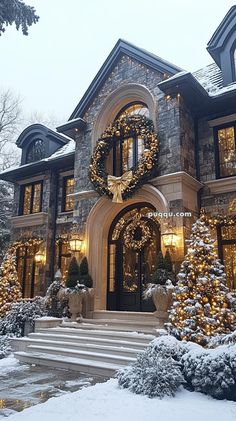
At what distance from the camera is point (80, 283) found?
411 inches

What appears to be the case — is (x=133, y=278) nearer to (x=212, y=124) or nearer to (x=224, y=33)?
(x=212, y=124)

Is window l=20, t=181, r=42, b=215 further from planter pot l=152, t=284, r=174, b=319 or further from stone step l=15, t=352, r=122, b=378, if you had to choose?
planter pot l=152, t=284, r=174, b=319

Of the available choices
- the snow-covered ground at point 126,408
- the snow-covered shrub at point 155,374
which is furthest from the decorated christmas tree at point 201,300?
the snow-covered ground at point 126,408

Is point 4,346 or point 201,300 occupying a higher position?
point 201,300

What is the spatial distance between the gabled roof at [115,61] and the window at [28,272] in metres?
5.92

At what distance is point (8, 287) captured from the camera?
39.3 feet

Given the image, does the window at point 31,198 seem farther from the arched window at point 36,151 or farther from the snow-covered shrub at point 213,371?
the snow-covered shrub at point 213,371

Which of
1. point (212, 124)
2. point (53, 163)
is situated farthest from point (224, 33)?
point (53, 163)

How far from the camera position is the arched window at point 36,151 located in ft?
53.1

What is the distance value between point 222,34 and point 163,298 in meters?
8.63

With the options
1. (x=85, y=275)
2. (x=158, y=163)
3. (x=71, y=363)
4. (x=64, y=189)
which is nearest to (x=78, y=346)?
(x=71, y=363)

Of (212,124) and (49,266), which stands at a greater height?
(212,124)

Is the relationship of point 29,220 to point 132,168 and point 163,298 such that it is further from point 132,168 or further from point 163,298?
point 163,298

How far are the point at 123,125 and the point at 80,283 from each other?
5096mm
